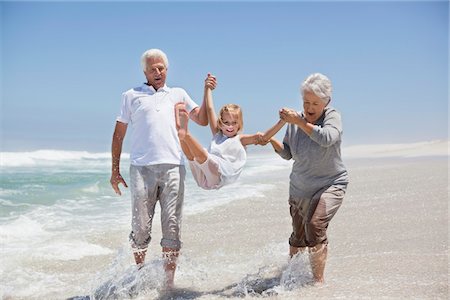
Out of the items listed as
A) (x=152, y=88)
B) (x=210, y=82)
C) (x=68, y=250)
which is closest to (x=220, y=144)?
(x=210, y=82)

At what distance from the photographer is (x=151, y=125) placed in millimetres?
4473

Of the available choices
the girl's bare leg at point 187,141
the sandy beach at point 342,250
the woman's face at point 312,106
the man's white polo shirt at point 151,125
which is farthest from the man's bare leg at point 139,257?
the woman's face at point 312,106

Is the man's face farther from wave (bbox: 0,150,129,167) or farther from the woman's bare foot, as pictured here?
wave (bbox: 0,150,129,167)

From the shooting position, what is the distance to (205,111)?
468 cm

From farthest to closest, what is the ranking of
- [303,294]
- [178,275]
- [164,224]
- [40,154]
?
A: [40,154] < [178,275] < [164,224] < [303,294]

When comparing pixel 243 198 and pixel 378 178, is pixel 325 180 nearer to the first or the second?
pixel 243 198

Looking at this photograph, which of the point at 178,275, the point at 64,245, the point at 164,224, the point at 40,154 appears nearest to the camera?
the point at 164,224

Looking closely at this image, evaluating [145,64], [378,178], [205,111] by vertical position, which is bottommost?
[378,178]

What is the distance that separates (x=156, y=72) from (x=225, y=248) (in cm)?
274

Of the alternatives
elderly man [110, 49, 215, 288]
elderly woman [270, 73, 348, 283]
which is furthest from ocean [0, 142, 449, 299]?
elderly woman [270, 73, 348, 283]

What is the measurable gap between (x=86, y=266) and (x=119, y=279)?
1.50m

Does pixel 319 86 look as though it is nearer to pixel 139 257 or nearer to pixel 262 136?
pixel 262 136

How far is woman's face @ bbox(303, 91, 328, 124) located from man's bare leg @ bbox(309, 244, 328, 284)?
1.03 meters

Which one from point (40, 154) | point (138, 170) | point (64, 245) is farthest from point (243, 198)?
point (40, 154)
